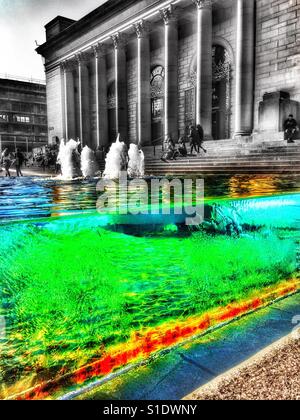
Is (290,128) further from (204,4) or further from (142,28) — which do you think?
(142,28)

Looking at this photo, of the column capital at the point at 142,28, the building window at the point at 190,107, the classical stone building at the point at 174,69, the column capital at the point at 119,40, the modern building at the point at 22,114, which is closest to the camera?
the classical stone building at the point at 174,69

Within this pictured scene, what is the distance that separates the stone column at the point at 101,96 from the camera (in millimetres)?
30819

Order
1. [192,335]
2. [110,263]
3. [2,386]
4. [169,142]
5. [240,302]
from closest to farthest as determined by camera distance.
Result: [2,386]
[110,263]
[192,335]
[240,302]
[169,142]

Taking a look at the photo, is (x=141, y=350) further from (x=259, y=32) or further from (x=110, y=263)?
(x=259, y=32)

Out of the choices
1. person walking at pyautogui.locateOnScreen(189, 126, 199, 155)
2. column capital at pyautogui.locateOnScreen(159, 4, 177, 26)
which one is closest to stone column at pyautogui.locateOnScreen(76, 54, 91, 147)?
column capital at pyautogui.locateOnScreen(159, 4, 177, 26)

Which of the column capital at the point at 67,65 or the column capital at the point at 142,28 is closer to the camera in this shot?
the column capital at the point at 142,28

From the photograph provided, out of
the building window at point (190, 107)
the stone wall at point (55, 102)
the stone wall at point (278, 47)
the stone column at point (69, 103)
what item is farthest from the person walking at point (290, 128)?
the stone wall at point (55, 102)

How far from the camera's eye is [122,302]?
3.11 m

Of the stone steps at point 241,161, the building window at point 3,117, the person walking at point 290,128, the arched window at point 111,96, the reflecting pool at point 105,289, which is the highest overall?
the building window at point 3,117

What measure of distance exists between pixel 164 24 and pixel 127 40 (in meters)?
4.99

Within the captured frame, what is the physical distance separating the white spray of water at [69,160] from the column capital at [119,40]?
9.82 m

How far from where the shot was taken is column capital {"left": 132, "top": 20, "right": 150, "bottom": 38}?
25.8m

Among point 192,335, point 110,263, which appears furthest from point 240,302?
point 110,263

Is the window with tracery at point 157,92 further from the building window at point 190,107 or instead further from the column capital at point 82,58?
the column capital at point 82,58
